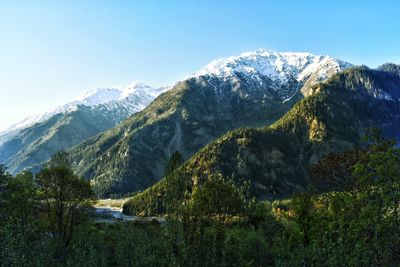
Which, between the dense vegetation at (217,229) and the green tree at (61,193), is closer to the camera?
the dense vegetation at (217,229)

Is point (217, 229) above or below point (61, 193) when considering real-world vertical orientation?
below

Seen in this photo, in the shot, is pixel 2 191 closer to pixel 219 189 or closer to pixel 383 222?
pixel 219 189

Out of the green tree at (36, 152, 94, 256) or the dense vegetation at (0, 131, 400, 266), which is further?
the green tree at (36, 152, 94, 256)

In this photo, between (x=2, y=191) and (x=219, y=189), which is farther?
(x=219, y=189)

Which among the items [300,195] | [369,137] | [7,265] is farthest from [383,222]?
[300,195]

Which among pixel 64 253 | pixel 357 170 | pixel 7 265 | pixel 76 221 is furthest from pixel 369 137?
pixel 76 221

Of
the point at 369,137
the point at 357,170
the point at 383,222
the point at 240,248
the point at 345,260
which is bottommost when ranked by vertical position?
the point at 240,248

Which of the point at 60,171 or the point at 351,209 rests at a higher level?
the point at 60,171

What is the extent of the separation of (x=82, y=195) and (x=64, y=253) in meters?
18.4

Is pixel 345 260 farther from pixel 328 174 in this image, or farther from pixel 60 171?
pixel 60 171

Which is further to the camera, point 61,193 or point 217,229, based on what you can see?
point 61,193

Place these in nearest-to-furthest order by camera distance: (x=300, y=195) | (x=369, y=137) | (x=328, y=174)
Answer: (x=369, y=137) < (x=328, y=174) < (x=300, y=195)

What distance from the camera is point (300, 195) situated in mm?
77688

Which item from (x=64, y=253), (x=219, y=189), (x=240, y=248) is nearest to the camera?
(x=64, y=253)
